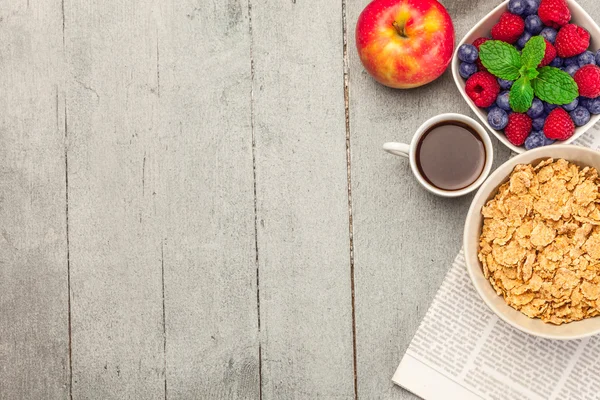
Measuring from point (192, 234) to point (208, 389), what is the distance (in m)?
0.25

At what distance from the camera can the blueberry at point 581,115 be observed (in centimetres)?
97

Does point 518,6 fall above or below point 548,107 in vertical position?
above

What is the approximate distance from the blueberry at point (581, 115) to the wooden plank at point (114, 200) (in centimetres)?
64

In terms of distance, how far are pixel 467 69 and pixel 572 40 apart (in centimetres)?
15

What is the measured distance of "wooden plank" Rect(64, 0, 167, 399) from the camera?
44.4 inches

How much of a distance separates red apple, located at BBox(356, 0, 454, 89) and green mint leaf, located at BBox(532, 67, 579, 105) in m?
0.13

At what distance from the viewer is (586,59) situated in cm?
98

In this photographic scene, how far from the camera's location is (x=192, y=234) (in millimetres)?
1122

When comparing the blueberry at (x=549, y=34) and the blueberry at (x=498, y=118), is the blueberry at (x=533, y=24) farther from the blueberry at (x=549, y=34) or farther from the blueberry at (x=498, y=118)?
the blueberry at (x=498, y=118)

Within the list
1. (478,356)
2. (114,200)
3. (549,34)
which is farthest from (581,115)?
(114,200)

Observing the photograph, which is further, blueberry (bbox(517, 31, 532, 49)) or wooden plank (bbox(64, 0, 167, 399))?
wooden plank (bbox(64, 0, 167, 399))

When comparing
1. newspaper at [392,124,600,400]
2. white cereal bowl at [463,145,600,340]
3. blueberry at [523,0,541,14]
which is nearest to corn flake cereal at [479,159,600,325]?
white cereal bowl at [463,145,600,340]

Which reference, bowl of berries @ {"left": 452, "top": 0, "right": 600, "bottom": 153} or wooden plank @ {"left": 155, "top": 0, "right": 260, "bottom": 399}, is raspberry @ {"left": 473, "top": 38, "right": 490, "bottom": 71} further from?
wooden plank @ {"left": 155, "top": 0, "right": 260, "bottom": 399}

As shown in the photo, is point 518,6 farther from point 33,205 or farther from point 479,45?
point 33,205
